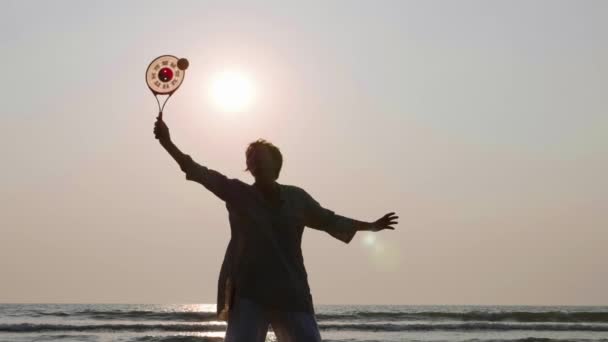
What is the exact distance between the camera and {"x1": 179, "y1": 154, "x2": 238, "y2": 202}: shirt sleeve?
3.99 m

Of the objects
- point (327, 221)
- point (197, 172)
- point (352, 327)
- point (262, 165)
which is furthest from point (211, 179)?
point (352, 327)

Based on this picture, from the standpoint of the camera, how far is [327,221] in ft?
14.3

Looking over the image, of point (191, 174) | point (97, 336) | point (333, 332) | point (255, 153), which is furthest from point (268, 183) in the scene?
point (333, 332)

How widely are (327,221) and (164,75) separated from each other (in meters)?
1.10

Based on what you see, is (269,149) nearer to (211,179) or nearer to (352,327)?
(211,179)

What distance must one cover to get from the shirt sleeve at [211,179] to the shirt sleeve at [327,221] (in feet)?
1.27

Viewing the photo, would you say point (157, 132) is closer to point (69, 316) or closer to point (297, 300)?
point (297, 300)

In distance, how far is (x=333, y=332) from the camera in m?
23.8

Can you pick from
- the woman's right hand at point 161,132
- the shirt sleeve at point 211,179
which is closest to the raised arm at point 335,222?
the shirt sleeve at point 211,179

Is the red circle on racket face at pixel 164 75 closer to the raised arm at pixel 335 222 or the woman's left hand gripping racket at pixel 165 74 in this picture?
the woman's left hand gripping racket at pixel 165 74

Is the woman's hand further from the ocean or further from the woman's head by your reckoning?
the ocean

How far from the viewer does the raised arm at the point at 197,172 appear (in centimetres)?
397

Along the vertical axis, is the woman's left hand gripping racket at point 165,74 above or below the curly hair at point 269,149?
above

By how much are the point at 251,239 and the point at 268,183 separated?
299 millimetres
